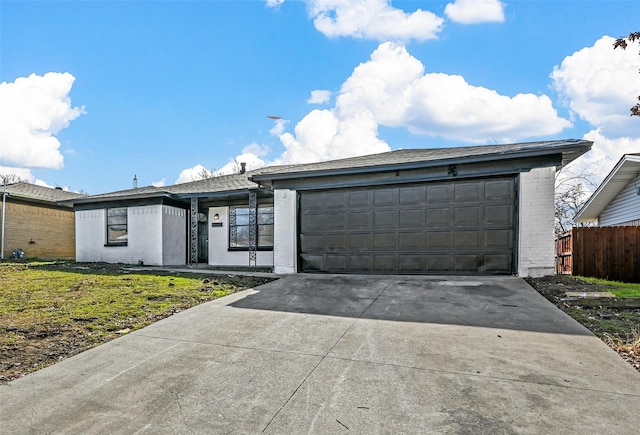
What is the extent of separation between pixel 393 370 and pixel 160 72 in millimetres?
14176

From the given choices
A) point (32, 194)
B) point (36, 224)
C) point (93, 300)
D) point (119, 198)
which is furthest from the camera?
point (36, 224)

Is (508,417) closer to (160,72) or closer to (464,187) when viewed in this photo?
(464,187)

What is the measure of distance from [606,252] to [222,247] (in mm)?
12594

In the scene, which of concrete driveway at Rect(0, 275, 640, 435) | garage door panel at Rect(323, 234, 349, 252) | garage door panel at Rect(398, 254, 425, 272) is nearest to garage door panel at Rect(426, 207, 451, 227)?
garage door panel at Rect(398, 254, 425, 272)

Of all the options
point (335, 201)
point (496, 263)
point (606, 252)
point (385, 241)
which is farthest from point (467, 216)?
point (606, 252)

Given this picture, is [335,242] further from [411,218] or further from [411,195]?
[411,195]

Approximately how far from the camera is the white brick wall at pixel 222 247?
1380 centimetres

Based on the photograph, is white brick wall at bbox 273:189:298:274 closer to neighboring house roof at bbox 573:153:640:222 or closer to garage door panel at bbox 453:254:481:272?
garage door panel at bbox 453:254:481:272

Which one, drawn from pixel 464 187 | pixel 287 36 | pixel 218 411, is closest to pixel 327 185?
pixel 464 187

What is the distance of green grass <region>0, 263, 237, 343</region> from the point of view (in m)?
5.24

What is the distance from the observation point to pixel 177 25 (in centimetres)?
1052

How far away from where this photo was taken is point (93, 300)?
22.2 ft

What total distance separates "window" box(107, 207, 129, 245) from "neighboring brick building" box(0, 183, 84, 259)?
11.3ft

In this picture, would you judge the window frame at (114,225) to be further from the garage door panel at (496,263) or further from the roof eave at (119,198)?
the garage door panel at (496,263)
